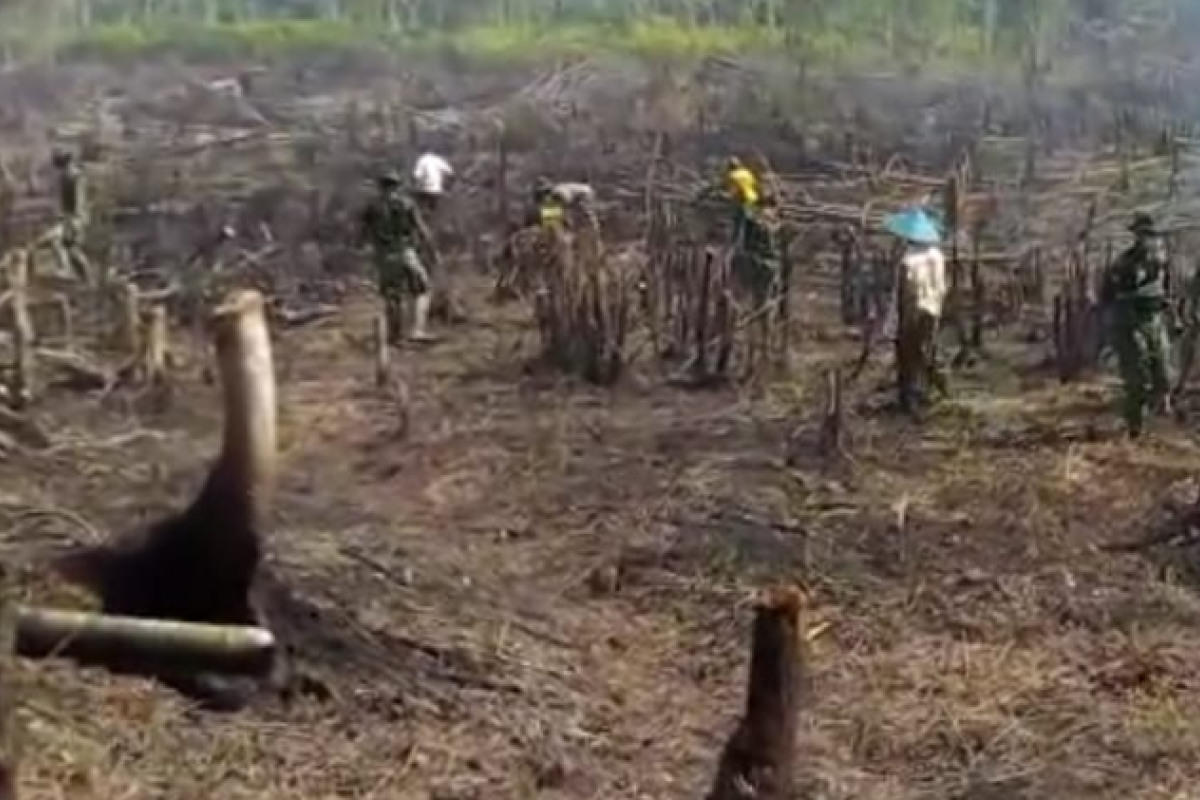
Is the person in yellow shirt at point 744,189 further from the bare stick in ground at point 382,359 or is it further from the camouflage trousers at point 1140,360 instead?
the camouflage trousers at point 1140,360

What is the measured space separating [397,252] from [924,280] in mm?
4174

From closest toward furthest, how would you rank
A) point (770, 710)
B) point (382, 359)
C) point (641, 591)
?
1. point (770, 710)
2. point (641, 591)
3. point (382, 359)

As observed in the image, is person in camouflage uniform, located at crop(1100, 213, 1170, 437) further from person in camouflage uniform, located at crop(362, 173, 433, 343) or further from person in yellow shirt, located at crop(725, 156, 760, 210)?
person in camouflage uniform, located at crop(362, 173, 433, 343)

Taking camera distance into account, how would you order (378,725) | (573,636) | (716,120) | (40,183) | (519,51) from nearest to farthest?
(378,725) → (573,636) → (40,183) → (716,120) → (519,51)

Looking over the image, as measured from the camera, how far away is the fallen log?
853 centimetres

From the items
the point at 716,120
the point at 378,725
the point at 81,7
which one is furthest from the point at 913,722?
the point at 81,7

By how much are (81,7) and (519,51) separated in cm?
767

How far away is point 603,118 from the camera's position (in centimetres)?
3191

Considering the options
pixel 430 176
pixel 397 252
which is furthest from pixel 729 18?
pixel 397 252

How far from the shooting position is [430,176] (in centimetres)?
2284

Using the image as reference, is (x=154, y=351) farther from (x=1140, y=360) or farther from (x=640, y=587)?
(x=1140, y=360)

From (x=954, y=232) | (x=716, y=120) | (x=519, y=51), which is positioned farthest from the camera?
(x=519, y=51)

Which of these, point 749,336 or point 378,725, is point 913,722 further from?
point 749,336

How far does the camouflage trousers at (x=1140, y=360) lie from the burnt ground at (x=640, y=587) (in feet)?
0.74
